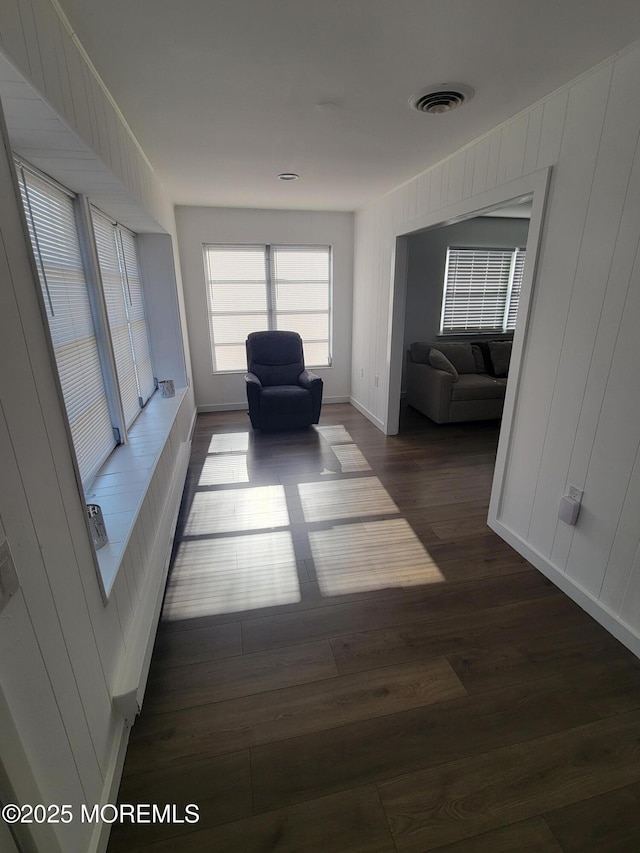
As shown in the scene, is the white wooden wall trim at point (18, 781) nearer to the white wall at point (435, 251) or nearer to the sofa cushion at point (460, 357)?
the sofa cushion at point (460, 357)

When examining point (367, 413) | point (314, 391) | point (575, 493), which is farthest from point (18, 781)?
point (367, 413)

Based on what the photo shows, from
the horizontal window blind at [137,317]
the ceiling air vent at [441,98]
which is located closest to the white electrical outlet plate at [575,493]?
the ceiling air vent at [441,98]

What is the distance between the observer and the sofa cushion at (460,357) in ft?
16.3

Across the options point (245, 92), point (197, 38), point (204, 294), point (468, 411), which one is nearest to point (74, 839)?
point (197, 38)

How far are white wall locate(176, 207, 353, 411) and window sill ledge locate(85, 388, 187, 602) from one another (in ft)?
6.95

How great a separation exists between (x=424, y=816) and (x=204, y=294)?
4901mm

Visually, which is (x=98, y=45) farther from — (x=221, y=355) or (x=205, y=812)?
(x=221, y=355)

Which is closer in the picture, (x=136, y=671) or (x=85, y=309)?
(x=136, y=671)

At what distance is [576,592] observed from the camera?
198 centimetres

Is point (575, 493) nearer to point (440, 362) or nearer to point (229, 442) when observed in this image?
point (440, 362)

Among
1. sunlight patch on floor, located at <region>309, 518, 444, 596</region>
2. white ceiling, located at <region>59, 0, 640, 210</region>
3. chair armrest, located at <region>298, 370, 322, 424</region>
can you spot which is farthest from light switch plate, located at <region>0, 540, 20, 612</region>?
chair armrest, located at <region>298, 370, 322, 424</region>

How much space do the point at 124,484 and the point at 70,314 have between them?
2.87 feet

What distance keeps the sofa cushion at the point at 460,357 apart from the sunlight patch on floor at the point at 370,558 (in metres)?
2.94

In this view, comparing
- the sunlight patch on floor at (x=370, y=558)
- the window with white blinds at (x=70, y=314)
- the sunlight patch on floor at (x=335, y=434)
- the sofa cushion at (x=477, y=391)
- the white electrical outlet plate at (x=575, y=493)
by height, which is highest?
the window with white blinds at (x=70, y=314)
